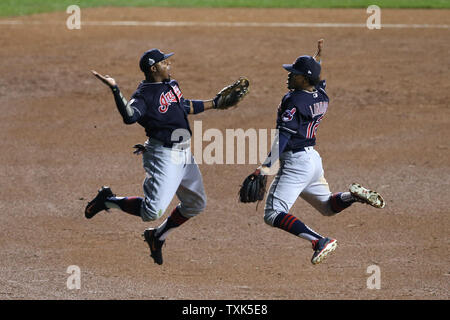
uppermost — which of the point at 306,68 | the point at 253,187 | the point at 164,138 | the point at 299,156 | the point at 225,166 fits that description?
the point at 306,68

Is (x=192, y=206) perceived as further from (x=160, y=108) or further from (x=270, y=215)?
(x=160, y=108)

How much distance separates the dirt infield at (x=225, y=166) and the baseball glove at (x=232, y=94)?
176 centimetres

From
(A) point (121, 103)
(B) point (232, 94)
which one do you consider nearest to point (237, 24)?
(B) point (232, 94)

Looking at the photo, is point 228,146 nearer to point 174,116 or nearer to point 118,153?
point 118,153

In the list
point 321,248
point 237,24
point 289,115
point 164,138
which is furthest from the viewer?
point 237,24

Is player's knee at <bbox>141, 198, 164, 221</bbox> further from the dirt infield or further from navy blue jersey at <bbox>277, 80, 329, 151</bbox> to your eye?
navy blue jersey at <bbox>277, 80, 329, 151</bbox>

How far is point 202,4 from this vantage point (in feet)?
66.3

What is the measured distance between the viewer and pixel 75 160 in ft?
36.7

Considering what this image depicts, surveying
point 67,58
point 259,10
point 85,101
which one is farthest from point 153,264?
point 259,10

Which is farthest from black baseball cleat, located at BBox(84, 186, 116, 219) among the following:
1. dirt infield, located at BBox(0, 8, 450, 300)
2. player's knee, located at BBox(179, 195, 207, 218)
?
player's knee, located at BBox(179, 195, 207, 218)

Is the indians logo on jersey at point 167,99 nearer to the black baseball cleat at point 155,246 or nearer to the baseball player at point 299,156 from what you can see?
the baseball player at point 299,156

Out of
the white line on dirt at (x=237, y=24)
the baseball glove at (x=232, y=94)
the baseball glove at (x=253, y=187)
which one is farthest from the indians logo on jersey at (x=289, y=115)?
the white line on dirt at (x=237, y=24)

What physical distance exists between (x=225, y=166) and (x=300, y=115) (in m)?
4.11

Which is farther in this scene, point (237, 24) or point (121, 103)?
point (237, 24)
